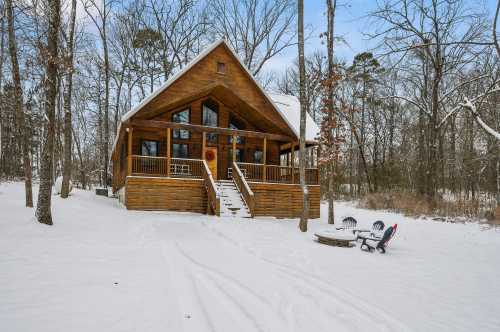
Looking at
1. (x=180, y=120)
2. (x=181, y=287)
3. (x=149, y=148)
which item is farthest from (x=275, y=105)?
(x=181, y=287)

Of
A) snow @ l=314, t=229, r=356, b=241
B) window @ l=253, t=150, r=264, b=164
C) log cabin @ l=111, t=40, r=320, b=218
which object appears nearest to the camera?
snow @ l=314, t=229, r=356, b=241

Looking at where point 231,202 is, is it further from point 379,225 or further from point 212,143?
point 379,225

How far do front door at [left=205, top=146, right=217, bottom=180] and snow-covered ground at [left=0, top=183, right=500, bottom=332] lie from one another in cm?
822

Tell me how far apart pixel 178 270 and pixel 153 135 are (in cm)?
1186

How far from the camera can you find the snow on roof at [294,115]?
53.5 feet

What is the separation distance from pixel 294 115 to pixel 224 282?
1478cm

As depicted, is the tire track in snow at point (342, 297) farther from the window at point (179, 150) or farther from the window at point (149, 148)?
the window at point (149, 148)

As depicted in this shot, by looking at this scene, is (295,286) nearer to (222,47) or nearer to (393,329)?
(393,329)

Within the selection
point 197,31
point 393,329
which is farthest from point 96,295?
point 197,31

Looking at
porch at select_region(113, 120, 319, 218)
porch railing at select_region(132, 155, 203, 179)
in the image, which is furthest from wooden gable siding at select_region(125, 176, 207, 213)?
porch railing at select_region(132, 155, 203, 179)

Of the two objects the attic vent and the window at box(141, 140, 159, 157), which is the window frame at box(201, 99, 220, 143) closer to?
the attic vent

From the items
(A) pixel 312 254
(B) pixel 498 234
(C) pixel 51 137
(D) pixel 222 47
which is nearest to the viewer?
(A) pixel 312 254

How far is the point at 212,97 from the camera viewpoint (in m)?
17.0

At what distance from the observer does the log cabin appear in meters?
13.5
